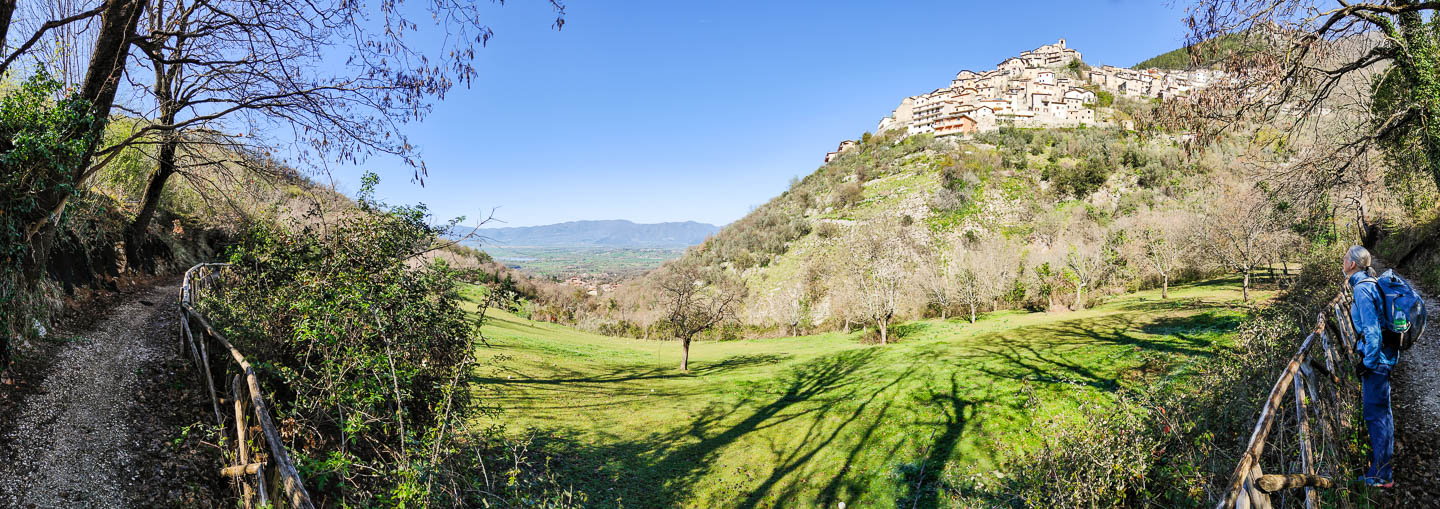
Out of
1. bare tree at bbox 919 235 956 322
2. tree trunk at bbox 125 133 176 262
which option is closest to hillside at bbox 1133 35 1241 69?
tree trunk at bbox 125 133 176 262

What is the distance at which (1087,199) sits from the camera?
181ft

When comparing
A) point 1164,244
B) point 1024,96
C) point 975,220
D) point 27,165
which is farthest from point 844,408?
point 1024,96

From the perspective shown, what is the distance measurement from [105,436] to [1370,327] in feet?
40.6

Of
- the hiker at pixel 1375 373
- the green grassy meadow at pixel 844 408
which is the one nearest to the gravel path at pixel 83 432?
the green grassy meadow at pixel 844 408

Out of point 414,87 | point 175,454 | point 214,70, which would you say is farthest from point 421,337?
point 214,70

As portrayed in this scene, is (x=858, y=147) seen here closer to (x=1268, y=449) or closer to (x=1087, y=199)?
(x=1087, y=199)

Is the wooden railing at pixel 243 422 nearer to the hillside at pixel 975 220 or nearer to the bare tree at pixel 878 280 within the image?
the bare tree at pixel 878 280

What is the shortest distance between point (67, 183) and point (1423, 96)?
834 inches

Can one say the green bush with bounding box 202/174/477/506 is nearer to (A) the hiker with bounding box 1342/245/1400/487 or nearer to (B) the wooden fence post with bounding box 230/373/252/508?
(B) the wooden fence post with bounding box 230/373/252/508

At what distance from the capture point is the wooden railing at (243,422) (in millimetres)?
3671

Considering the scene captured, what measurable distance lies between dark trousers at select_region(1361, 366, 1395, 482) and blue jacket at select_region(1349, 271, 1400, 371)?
0.09 meters

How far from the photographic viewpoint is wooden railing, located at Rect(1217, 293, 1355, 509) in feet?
9.07

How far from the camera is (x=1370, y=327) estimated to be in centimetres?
455

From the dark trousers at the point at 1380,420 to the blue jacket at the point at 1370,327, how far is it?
9 centimetres
